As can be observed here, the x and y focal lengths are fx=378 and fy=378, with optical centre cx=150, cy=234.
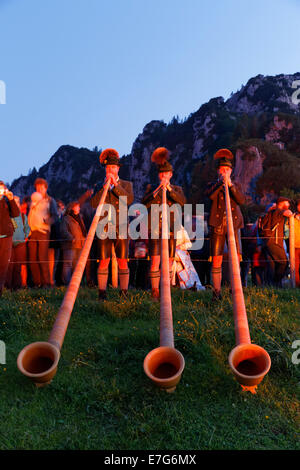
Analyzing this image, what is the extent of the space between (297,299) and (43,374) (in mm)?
4191

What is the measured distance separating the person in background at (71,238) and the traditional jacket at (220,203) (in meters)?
2.98

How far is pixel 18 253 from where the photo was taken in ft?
24.2

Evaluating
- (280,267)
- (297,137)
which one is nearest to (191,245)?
(280,267)

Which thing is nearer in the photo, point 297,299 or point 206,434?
point 206,434

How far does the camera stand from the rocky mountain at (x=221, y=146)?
107ft

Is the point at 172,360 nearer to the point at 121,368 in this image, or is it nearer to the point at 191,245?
the point at 121,368

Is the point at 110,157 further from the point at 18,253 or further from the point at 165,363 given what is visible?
the point at 165,363

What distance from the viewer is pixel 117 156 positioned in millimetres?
5566

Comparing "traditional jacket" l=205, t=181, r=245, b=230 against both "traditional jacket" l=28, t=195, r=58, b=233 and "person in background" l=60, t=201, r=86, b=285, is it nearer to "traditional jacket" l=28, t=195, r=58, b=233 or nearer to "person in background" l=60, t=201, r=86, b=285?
"person in background" l=60, t=201, r=86, b=285

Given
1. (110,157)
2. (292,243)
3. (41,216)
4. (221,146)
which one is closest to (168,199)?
(110,157)

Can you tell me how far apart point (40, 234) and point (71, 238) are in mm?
638

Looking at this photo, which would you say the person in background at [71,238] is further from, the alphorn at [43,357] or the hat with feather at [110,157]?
the alphorn at [43,357]

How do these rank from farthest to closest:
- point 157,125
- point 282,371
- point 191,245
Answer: point 157,125, point 191,245, point 282,371

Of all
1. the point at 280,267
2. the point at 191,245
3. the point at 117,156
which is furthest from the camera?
the point at 191,245
